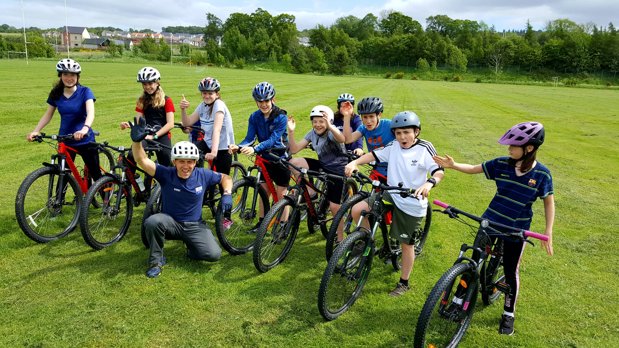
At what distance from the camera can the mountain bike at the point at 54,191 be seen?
5441 mm

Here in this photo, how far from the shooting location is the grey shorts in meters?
4.45

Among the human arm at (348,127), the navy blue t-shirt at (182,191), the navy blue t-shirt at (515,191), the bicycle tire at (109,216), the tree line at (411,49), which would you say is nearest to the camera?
the navy blue t-shirt at (515,191)

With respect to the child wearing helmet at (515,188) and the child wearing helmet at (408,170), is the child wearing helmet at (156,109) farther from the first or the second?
the child wearing helmet at (515,188)

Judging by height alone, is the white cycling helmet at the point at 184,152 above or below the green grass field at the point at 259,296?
above

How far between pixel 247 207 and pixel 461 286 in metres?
3.42

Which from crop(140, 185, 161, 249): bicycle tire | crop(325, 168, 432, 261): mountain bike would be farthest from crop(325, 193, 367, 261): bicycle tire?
crop(140, 185, 161, 249): bicycle tire

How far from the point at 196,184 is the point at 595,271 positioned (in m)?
5.56

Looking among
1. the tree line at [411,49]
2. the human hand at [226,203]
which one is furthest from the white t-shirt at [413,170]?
the tree line at [411,49]

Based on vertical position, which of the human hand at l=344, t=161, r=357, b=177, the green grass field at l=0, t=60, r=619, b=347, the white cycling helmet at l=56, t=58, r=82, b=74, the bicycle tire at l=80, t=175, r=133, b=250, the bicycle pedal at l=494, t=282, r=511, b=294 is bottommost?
the green grass field at l=0, t=60, r=619, b=347

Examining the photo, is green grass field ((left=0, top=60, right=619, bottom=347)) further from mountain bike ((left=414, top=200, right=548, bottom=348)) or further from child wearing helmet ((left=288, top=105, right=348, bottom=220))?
child wearing helmet ((left=288, top=105, right=348, bottom=220))

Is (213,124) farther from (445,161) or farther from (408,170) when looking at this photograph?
(445,161)

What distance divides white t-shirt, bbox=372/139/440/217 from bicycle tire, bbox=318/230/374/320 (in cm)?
56

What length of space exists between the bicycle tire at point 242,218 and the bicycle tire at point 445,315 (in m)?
2.78

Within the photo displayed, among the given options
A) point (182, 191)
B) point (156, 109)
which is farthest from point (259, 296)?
point (156, 109)
